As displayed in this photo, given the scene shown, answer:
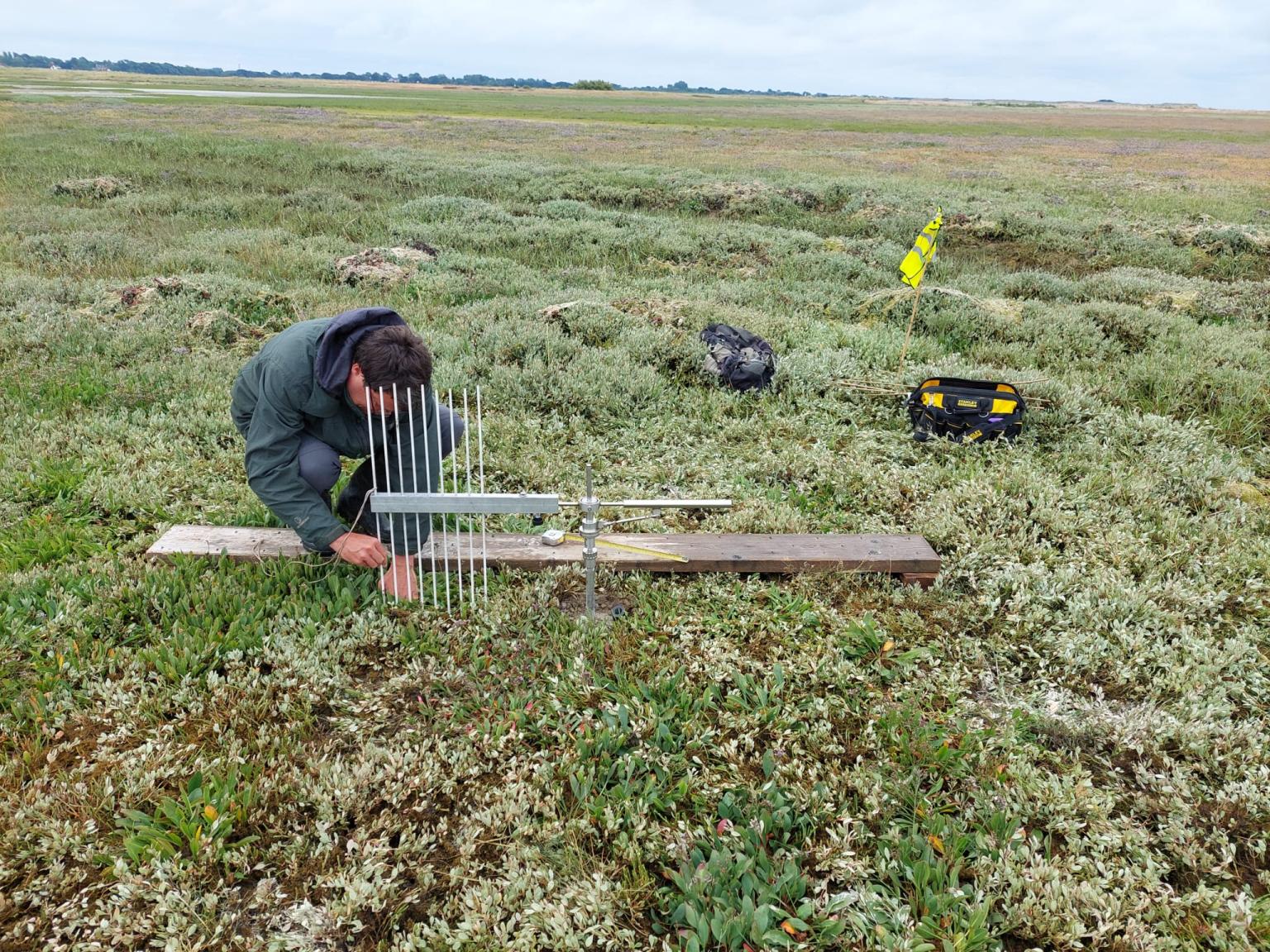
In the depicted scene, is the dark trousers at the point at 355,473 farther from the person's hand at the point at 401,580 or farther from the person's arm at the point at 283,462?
the person's hand at the point at 401,580

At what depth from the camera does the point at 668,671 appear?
4.50m

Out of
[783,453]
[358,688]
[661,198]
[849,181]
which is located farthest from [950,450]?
[849,181]

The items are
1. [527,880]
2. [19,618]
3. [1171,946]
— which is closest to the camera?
[1171,946]

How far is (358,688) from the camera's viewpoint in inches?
172

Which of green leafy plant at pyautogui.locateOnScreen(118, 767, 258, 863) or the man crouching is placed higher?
the man crouching

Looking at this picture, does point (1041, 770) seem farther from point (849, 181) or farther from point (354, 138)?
point (354, 138)

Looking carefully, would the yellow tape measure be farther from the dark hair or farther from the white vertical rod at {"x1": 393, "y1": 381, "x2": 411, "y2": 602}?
the dark hair

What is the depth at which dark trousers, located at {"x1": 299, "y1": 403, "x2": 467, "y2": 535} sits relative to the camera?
4805 millimetres

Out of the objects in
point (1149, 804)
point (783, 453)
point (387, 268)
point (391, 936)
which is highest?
point (387, 268)

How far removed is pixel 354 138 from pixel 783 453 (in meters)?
41.7

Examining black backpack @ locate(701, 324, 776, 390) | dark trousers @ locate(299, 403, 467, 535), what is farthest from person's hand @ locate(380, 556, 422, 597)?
black backpack @ locate(701, 324, 776, 390)

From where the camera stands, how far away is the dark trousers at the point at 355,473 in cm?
480

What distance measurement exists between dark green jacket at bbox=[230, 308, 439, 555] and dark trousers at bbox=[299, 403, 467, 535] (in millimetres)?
65

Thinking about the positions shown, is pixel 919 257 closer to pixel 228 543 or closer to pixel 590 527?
pixel 590 527
